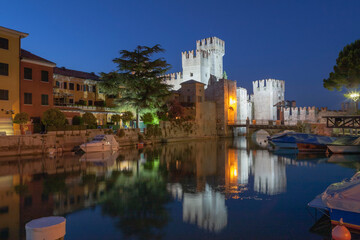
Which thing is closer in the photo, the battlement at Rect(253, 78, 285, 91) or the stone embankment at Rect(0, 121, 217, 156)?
the stone embankment at Rect(0, 121, 217, 156)

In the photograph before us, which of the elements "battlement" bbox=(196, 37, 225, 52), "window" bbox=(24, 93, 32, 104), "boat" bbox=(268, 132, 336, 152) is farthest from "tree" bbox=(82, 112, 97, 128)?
"battlement" bbox=(196, 37, 225, 52)

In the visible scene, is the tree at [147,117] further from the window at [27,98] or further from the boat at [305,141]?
the boat at [305,141]

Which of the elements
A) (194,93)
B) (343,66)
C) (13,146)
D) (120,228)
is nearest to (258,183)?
(120,228)

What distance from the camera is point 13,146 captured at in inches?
821

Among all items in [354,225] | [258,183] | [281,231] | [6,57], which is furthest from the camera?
[6,57]

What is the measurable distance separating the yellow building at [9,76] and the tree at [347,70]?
31.5 metres

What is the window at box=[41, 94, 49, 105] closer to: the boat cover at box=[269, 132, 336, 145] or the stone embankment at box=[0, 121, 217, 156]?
Result: the stone embankment at box=[0, 121, 217, 156]

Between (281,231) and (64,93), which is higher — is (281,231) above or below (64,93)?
below

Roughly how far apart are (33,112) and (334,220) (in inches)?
1009

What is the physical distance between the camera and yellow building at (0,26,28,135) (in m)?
23.0

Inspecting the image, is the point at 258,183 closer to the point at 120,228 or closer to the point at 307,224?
the point at 307,224

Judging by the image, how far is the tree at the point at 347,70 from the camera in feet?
91.5

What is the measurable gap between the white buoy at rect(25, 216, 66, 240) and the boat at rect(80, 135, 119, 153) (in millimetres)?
19946

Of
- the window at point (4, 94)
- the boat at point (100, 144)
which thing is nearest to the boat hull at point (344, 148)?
the boat at point (100, 144)
